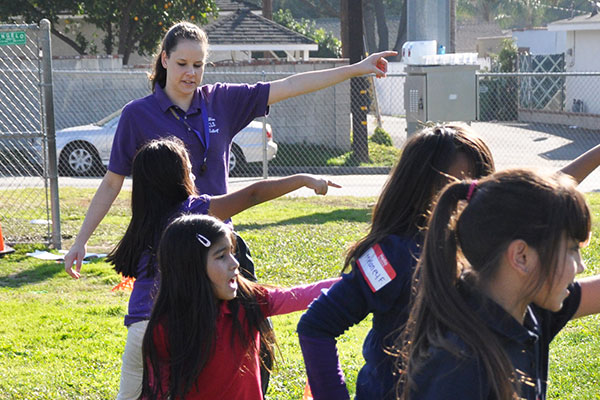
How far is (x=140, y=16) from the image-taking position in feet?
70.3

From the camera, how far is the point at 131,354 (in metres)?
3.36

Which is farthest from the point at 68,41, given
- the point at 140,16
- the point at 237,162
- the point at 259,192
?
the point at 259,192

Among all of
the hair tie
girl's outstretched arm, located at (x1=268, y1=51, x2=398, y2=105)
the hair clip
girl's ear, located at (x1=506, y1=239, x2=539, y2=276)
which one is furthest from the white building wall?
girl's ear, located at (x1=506, y1=239, x2=539, y2=276)

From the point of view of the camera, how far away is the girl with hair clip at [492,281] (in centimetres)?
188

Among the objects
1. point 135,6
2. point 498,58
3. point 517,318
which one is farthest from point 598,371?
point 498,58

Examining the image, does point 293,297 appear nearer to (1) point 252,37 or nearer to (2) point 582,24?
(1) point 252,37

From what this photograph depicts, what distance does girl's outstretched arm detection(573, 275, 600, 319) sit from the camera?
2465mm

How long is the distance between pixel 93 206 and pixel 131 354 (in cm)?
90

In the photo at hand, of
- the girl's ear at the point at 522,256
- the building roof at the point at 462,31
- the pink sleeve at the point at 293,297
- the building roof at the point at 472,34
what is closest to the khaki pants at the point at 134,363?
the pink sleeve at the point at 293,297

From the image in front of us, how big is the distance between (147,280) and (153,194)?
0.33m

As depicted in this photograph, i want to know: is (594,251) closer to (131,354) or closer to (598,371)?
(598,371)

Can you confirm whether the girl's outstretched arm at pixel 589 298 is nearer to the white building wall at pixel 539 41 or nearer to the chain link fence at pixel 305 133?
the chain link fence at pixel 305 133

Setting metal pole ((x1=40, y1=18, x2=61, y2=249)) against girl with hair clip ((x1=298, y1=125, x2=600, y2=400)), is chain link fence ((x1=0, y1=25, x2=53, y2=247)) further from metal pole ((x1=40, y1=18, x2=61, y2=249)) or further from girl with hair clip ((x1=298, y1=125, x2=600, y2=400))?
girl with hair clip ((x1=298, y1=125, x2=600, y2=400))

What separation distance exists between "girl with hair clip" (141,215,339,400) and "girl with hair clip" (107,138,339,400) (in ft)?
0.87
